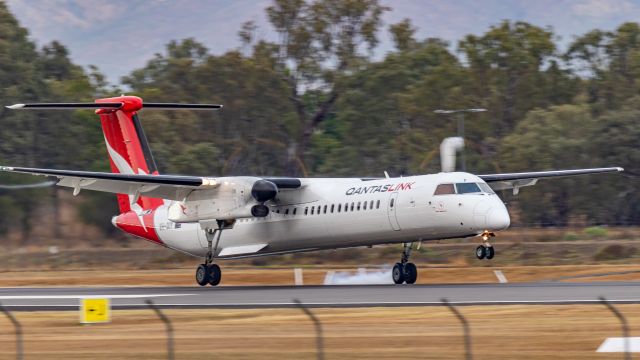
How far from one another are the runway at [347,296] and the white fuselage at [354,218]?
155cm

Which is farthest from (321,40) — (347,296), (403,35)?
(347,296)

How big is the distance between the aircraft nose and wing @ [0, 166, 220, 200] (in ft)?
28.2

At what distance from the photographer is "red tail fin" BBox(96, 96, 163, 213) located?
3478cm

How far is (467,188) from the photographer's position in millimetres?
27500

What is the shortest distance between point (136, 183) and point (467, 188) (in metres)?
9.46

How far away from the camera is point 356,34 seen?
7588cm

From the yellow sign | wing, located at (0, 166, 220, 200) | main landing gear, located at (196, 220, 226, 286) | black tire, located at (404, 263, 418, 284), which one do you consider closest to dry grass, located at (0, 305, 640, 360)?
the yellow sign

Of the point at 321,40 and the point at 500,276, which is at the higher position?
the point at 321,40

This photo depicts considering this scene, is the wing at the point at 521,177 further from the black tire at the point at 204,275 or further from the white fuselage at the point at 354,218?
the black tire at the point at 204,275

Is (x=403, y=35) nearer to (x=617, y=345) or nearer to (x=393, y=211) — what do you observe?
(x=393, y=211)

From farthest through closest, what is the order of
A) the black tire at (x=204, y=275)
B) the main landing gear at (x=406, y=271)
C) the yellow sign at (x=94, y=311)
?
1. the black tire at (x=204, y=275)
2. the main landing gear at (x=406, y=271)
3. the yellow sign at (x=94, y=311)

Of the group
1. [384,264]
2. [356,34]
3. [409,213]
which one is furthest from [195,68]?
[409,213]

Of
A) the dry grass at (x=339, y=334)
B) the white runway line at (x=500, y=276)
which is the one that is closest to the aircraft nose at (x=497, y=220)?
the dry grass at (x=339, y=334)

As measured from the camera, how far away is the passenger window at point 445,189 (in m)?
27.6
